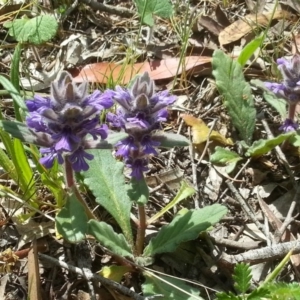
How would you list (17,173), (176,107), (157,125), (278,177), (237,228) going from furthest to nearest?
(176,107), (278,177), (237,228), (17,173), (157,125)

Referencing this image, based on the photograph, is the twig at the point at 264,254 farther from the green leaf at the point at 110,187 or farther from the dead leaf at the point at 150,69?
the dead leaf at the point at 150,69

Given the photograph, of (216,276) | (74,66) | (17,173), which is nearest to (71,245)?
(17,173)

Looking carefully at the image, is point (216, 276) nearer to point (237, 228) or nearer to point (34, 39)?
point (237, 228)

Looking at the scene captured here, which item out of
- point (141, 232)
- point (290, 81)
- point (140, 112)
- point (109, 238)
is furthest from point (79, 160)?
point (290, 81)

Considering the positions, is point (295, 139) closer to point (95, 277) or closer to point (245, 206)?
point (245, 206)

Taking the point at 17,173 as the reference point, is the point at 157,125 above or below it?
above
